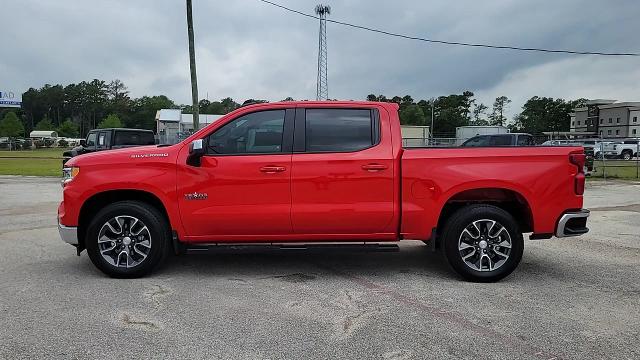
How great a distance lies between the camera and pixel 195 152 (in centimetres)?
527

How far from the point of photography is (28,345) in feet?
12.3

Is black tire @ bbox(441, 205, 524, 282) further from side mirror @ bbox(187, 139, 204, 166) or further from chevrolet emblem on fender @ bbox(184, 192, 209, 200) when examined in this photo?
side mirror @ bbox(187, 139, 204, 166)

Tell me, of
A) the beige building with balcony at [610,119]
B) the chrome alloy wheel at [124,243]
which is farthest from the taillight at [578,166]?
the beige building with balcony at [610,119]

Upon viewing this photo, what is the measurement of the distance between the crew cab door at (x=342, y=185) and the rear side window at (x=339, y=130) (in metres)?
0.01

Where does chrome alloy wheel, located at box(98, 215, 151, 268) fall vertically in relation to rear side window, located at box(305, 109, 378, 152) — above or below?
below

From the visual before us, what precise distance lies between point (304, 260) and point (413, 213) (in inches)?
65.2

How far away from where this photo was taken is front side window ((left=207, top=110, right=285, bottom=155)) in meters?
5.49

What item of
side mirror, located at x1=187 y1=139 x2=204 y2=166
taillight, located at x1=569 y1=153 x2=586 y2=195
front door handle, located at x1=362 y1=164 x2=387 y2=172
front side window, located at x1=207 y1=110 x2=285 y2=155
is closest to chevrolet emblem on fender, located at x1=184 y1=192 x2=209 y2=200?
side mirror, located at x1=187 y1=139 x2=204 y2=166

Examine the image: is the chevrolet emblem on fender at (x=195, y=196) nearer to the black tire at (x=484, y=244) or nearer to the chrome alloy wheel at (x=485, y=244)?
the black tire at (x=484, y=244)

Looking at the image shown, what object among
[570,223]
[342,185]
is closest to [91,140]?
[342,185]

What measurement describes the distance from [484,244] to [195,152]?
315 centimetres

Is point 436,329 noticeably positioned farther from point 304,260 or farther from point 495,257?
point 304,260

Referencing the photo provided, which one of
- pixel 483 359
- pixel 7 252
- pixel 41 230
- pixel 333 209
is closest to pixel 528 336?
pixel 483 359

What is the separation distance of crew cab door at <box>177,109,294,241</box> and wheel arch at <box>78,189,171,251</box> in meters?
0.41
